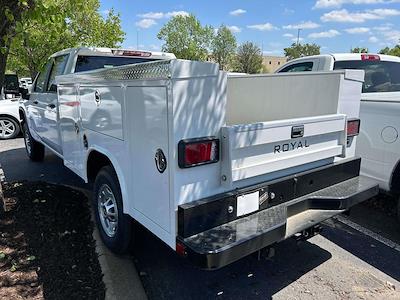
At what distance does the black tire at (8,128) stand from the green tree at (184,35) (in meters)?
56.0

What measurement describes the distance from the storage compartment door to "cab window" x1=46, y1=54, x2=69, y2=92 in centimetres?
273

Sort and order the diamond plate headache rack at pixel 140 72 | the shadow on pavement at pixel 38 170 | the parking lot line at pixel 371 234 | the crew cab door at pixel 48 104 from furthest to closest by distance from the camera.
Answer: the shadow on pavement at pixel 38 170
the crew cab door at pixel 48 104
the parking lot line at pixel 371 234
the diamond plate headache rack at pixel 140 72

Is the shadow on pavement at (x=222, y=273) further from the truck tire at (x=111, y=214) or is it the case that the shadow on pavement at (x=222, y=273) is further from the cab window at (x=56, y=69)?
the cab window at (x=56, y=69)

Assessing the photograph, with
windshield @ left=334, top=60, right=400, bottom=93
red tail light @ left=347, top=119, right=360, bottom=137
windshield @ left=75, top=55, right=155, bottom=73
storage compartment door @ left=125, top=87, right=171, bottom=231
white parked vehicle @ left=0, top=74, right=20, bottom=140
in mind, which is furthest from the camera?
white parked vehicle @ left=0, top=74, right=20, bottom=140

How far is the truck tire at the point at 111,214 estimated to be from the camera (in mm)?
3211

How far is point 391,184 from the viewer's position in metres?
3.95

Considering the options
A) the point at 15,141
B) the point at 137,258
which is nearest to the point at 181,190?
the point at 137,258

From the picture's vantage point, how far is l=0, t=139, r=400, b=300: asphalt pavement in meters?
2.98

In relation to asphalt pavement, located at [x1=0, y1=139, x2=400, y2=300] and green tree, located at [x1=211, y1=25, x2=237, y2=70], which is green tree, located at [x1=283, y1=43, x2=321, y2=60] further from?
asphalt pavement, located at [x1=0, y1=139, x2=400, y2=300]

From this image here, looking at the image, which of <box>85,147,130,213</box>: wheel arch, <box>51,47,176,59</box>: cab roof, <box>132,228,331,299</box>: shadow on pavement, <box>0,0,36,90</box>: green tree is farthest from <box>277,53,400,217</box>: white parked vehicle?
<box>0,0,36,90</box>: green tree

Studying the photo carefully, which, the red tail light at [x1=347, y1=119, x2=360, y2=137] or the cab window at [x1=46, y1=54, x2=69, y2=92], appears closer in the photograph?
the red tail light at [x1=347, y1=119, x2=360, y2=137]

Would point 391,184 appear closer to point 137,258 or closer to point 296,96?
point 296,96

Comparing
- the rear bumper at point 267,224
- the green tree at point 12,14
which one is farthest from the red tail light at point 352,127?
the green tree at point 12,14

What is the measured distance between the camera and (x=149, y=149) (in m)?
2.51
